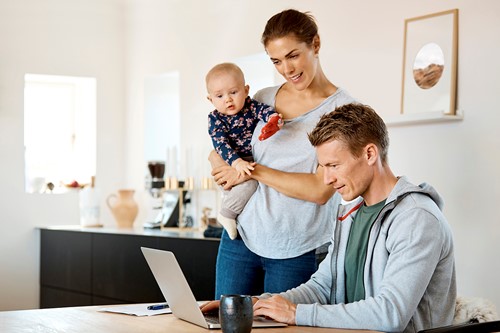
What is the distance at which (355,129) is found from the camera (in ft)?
6.62

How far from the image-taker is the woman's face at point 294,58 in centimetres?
245

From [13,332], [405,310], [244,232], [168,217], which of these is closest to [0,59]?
[168,217]

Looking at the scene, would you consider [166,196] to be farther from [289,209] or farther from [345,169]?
[345,169]

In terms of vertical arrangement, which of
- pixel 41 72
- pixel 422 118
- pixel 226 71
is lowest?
pixel 422 118

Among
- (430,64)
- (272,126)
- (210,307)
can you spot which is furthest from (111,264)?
(210,307)

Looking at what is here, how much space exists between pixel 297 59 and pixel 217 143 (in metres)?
0.51

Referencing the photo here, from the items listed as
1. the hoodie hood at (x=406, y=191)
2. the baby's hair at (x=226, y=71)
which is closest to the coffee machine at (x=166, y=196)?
the baby's hair at (x=226, y=71)

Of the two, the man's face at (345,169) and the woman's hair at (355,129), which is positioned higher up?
the woman's hair at (355,129)

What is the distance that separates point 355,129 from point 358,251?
33 centimetres

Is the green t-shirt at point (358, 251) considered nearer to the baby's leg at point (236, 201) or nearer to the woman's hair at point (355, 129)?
the woman's hair at point (355, 129)

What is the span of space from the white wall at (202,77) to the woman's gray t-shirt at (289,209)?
1.37m

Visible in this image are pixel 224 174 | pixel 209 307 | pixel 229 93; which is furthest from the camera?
pixel 229 93

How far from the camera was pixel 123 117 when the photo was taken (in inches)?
254

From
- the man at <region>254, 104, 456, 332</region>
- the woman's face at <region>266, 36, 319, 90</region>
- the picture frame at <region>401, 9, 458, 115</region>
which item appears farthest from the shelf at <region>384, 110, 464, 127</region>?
the man at <region>254, 104, 456, 332</region>
